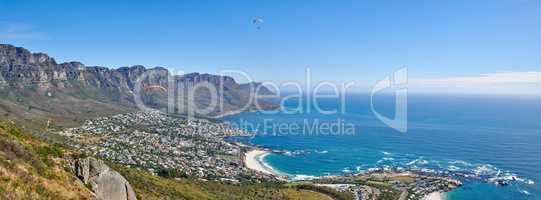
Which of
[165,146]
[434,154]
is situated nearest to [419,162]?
[434,154]

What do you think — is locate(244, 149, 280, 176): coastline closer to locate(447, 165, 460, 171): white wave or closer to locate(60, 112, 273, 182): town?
locate(60, 112, 273, 182): town

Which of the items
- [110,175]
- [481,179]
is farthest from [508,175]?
[110,175]

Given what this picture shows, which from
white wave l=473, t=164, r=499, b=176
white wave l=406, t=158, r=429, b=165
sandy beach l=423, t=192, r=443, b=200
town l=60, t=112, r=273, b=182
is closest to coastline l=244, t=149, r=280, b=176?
town l=60, t=112, r=273, b=182

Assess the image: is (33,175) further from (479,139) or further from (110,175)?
(479,139)

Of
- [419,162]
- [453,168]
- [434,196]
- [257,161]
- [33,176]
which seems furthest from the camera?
[257,161]

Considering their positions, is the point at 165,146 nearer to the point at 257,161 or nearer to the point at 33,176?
the point at 257,161

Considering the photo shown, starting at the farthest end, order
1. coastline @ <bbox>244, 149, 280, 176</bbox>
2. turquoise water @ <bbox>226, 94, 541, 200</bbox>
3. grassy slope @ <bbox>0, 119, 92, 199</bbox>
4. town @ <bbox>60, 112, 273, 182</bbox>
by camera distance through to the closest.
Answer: coastline @ <bbox>244, 149, 280, 176</bbox> < town @ <bbox>60, 112, 273, 182</bbox> < turquoise water @ <bbox>226, 94, 541, 200</bbox> < grassy slope @ <bbox>0, 119, 92, 199</bbox>
